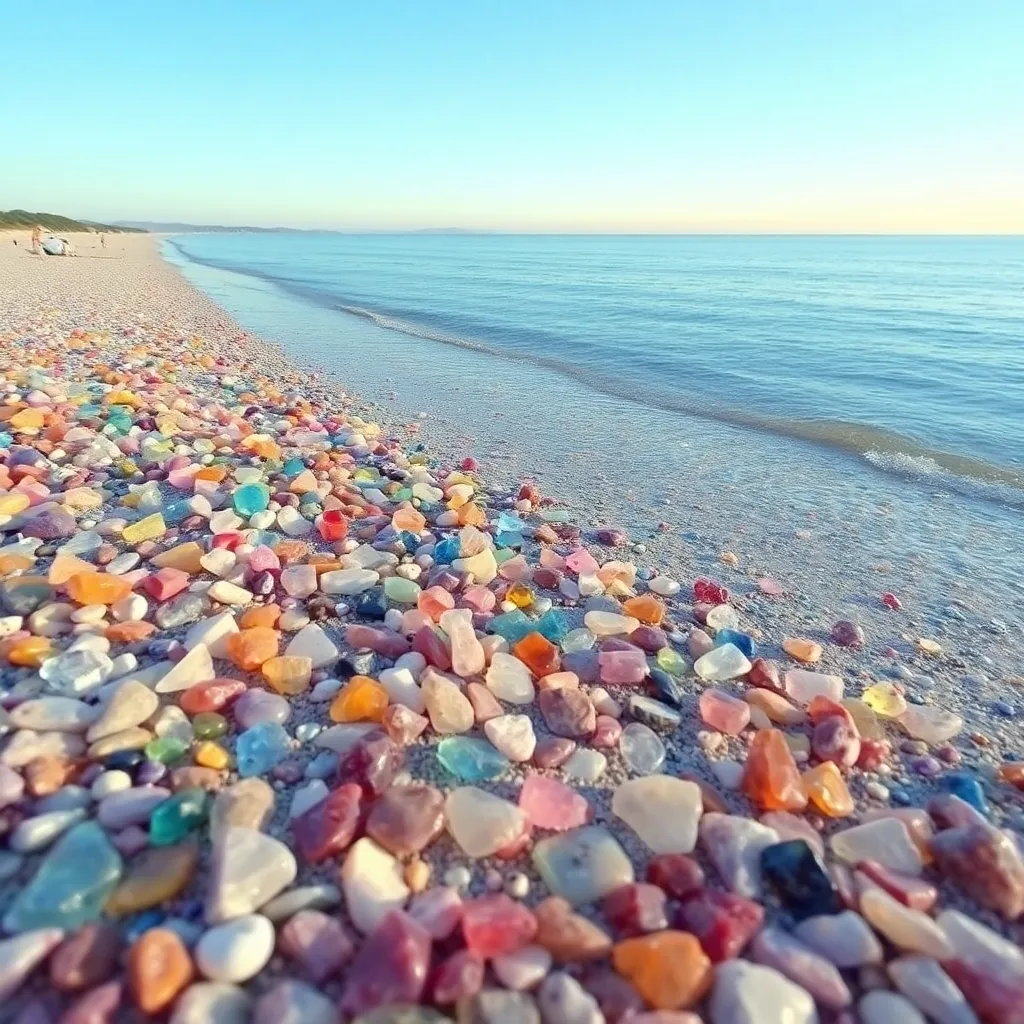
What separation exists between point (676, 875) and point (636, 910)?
0.13m

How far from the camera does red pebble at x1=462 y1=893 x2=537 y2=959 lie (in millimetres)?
1109

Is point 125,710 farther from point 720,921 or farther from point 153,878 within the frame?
point 720,921

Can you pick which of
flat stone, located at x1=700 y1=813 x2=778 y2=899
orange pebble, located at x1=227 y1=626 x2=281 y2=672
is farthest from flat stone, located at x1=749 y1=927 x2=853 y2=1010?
orange pebble, located at x1=227 y1=626 x2=281 y2=672

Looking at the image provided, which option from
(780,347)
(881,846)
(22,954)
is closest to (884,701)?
(881,846)

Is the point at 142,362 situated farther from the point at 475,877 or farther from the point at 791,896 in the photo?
the point at 791,896

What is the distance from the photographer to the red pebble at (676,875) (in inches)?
49.8

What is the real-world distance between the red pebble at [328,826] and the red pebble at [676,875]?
60cm

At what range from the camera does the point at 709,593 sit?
2.68 metres

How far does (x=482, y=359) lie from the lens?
9305 millimetres

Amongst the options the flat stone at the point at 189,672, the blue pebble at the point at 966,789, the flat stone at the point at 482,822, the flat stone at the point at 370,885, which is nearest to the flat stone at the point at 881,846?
the blue pebble at the point at 966,789

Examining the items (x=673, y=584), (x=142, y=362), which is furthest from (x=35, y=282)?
(x=673, y=584)

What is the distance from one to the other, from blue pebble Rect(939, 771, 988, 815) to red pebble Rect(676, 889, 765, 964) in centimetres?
77

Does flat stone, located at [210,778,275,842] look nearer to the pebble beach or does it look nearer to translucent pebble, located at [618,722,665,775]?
the pebble beach

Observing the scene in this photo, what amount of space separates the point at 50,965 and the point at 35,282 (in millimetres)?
16465
